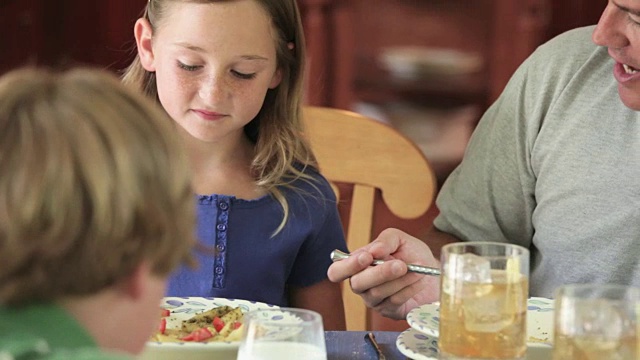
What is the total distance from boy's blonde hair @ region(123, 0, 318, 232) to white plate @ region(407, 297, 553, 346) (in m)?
0.51

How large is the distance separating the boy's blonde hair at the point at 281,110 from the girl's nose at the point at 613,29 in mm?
521

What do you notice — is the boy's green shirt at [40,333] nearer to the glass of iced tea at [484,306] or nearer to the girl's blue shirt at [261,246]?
the glass of iced tea at [484,306]

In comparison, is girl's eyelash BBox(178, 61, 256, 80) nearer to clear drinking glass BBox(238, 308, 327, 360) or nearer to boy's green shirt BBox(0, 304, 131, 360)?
clear drinking glass BBox(238, 308, 327, 360)

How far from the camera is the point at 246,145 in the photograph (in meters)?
1.91

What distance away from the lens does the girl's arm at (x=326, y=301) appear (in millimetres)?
1851

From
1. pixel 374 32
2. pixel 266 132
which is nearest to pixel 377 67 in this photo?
pixel 374 32

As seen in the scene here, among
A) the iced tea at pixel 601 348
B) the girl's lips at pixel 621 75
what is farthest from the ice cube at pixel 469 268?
the girl's lips at pixel 621 75

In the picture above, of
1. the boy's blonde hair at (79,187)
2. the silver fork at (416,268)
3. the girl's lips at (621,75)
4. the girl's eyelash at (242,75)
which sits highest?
the girl's lips at (621,75)

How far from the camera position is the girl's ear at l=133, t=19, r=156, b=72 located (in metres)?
1.84

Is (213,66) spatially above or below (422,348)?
above

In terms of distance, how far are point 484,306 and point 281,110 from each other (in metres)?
0.86

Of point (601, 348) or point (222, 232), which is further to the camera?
point (222, 232)

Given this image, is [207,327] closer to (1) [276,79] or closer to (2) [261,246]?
(2) [261,246]

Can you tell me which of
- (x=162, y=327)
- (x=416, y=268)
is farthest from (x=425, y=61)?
(x=162, y=327)
